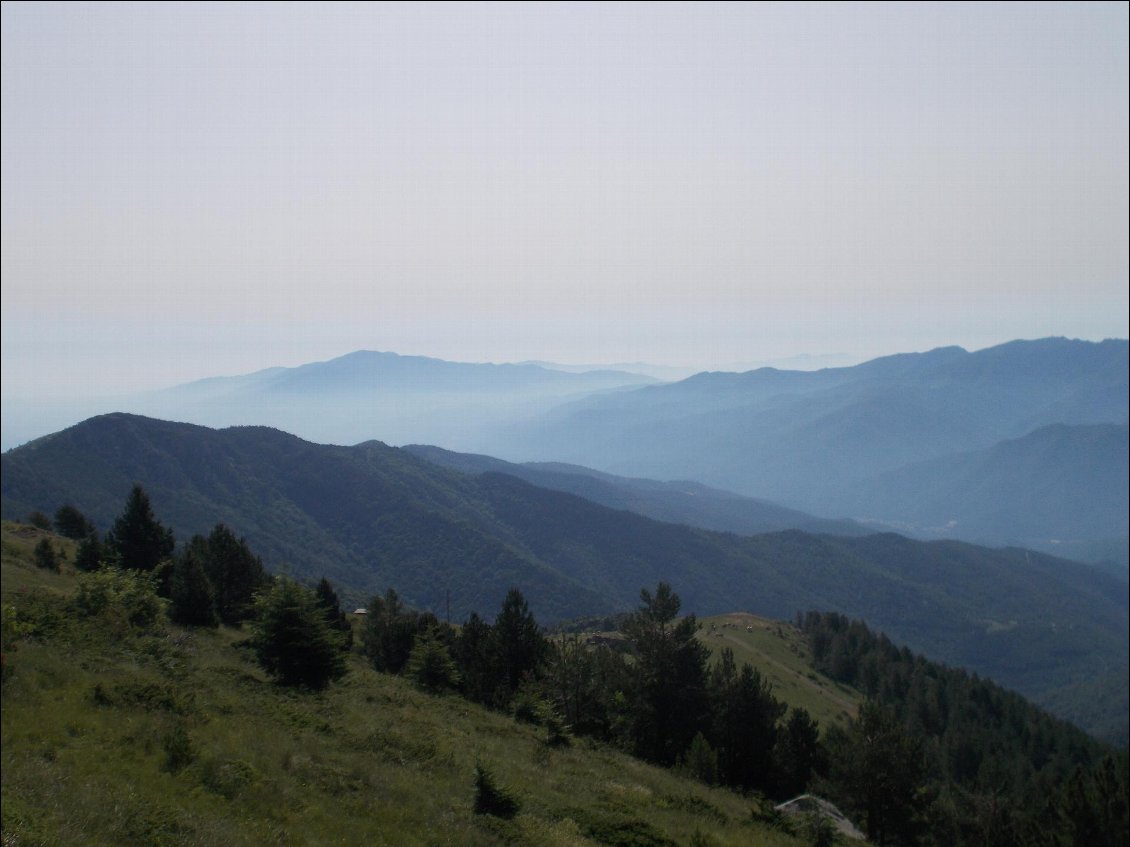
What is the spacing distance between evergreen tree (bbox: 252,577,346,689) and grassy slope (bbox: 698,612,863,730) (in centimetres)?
4790

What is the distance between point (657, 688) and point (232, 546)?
85.8 ft

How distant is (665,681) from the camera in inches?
1393

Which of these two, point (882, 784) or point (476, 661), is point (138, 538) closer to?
point (476, 661)

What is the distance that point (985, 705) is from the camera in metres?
101

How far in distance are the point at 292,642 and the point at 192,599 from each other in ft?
35.8

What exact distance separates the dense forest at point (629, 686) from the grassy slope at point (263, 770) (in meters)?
2.64

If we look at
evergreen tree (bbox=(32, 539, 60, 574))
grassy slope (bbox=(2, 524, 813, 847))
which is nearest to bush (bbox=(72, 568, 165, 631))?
grassy slope (bbox=(2, 524, 813, 847))

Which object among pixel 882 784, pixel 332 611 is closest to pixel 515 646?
pixel 332 611

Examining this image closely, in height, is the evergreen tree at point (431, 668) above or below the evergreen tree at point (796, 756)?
Result: above

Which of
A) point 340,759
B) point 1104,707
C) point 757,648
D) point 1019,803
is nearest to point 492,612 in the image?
point 757,648

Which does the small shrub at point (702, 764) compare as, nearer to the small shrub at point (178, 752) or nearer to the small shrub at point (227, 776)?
the small shrub at point (227, 776)

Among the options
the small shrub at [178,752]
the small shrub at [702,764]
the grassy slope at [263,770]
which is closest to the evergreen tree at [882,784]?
→ the small shrub at [702,764]

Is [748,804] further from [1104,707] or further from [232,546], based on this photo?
[1104,707]

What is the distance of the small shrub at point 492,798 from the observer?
14234 millimetres
